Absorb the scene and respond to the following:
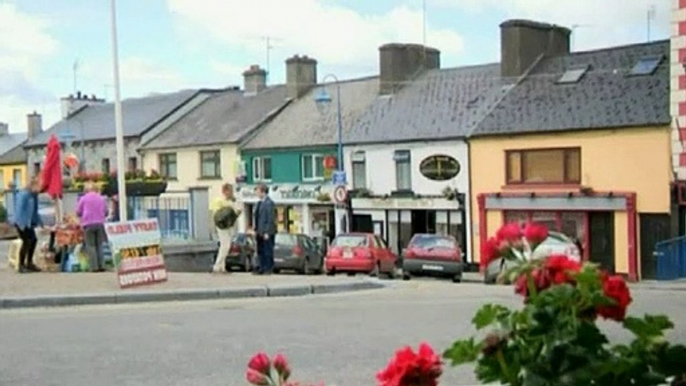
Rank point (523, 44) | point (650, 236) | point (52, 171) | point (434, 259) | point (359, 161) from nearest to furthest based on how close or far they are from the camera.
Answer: point (52, 171) → point (434, 259) → point (650, 236) → point (523, 44) → point (359, 161)

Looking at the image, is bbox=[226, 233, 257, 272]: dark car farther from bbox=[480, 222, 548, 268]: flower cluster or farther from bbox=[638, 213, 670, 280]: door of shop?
bbox=[480, 222, 548, 268]: flower cluster

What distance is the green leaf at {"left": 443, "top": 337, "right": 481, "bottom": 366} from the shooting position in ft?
9.12

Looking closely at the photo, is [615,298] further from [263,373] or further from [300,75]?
[300,75]

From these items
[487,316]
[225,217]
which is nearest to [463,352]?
[487,316]

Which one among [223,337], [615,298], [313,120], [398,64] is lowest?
[223,337]

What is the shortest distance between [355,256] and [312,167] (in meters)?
13.7

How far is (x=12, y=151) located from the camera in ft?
211

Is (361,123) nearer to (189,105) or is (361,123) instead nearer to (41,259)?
(189,105)

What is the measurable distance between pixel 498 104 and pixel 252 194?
13612mm

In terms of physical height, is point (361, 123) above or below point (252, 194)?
above

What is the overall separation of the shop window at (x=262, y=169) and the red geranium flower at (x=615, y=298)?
42.5 m

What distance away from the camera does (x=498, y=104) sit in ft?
120

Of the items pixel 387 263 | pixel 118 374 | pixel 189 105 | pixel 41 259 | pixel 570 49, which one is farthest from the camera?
pixel 189 105

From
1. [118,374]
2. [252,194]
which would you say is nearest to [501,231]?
[118,374]
